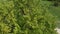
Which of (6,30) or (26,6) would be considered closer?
(6,30)

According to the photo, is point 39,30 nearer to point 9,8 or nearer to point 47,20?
point 47,20

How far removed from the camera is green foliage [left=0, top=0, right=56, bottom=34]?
6021 mm

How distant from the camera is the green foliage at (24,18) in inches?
237

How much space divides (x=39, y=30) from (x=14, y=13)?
2.69ft

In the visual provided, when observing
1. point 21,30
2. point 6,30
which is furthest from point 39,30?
point 6,30

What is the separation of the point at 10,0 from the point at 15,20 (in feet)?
2.67

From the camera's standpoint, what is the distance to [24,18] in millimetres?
6371

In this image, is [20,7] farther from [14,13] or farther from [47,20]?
[47,20]

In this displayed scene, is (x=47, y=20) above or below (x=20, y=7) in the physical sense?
below

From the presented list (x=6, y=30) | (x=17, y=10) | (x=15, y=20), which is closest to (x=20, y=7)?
(x=17, y=10)

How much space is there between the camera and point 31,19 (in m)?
6.47

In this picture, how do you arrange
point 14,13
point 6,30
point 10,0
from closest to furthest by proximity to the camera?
point 6,30 < point 14,13 < point 10,0

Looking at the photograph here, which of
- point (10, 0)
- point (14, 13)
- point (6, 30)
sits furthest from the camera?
point (10, 0)

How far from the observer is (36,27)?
638cm
